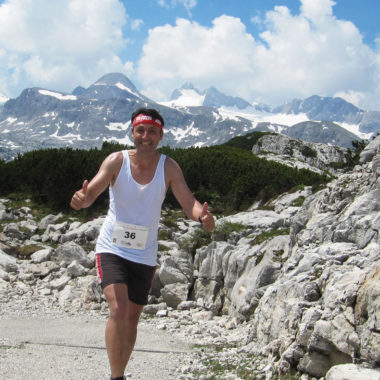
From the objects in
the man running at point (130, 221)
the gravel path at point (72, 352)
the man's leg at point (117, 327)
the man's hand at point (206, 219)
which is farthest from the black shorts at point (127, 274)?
the gravel path at point (72, 352)

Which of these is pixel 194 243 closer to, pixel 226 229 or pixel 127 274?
pixel 226 229

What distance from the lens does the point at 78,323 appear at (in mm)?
10852

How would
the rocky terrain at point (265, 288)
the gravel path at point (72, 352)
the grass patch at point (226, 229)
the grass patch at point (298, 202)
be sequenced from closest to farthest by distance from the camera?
1. the rocky terrain at point (265, 288)
2. the gravel path at point (72, 352)
3. the grass patch at point (226, 229)
4. the grass patch at point (298, 202)

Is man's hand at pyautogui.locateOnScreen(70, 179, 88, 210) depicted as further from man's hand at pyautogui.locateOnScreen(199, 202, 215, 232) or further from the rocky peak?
the rocky peak

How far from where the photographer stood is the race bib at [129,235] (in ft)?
14.8

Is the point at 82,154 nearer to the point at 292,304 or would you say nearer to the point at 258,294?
the point at 258,294

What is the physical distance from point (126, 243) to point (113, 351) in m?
1.11

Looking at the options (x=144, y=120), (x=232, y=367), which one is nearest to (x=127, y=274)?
(x=144, y=120)

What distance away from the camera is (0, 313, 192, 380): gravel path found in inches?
244

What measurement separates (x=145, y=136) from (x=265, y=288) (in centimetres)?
652

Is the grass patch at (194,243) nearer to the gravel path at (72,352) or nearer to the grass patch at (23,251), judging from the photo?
the gravel path at (72,352)

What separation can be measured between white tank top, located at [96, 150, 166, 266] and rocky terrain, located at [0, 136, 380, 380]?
2.51 metres

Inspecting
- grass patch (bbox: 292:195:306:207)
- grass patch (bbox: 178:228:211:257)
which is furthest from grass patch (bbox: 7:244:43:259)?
grass patch (bbox: 292:195:306:207)

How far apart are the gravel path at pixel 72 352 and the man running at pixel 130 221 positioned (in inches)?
82.3
